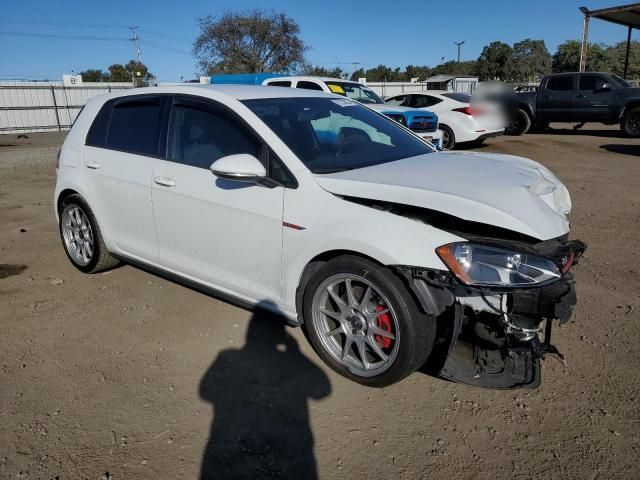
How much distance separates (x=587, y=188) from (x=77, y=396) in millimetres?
7985

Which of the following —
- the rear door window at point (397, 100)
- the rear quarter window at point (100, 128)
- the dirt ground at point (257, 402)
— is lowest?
the dirt ground at point (257, 402)

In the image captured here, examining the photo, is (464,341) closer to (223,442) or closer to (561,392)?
(561,392)

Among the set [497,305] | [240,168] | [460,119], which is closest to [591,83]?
[460,119]

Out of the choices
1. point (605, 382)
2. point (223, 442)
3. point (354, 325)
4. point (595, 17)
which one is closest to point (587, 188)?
point (605, 382)

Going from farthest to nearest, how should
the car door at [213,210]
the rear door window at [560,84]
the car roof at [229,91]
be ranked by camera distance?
the rear door window at [560,84], the car roof at [229,91], the car door at [213,210]

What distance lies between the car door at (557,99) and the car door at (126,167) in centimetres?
1556

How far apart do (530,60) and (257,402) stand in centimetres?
8976

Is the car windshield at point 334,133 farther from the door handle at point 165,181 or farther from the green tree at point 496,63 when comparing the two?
the green tree at point 496,63

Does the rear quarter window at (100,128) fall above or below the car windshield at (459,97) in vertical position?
below

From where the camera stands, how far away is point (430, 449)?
254 cm

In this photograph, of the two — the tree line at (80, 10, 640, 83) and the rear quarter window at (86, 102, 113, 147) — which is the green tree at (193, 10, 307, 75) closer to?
the tree line at (80, 10, 640, 83)

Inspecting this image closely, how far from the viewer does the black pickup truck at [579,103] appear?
15086 millimetres

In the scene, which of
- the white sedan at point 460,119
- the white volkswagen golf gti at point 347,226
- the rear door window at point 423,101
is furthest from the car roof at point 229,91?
the rear door window at point 423,101

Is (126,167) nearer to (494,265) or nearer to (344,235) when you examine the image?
(344,235)
